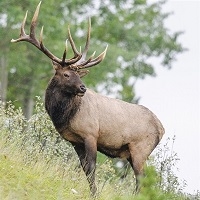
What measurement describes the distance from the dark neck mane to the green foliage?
17248 millimetres

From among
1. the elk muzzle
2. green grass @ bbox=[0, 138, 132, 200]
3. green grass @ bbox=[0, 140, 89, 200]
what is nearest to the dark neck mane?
the elk muzzle

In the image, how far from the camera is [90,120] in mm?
13281

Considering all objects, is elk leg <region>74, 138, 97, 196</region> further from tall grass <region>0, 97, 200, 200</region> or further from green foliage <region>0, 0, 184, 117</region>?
green foliage <region>0, 0, 184, 117</region>

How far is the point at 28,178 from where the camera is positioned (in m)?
11.1

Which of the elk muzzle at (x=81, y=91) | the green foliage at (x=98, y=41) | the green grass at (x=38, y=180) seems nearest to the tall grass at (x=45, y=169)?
the green grass at (x=38, y=180)

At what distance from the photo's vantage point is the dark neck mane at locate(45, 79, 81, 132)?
13207 millimetres

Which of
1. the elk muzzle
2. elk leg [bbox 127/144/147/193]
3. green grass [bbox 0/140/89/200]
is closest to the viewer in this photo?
green grass [bbox 0/140/89/200]

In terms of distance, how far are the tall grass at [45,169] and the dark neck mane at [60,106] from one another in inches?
17.1

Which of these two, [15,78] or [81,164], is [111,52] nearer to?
[15,78]

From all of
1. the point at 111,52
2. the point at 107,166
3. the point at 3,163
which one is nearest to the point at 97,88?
the point at 111,52

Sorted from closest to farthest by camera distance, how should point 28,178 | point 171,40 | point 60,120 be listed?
point 28,178 → point 60,120 → point 171,40

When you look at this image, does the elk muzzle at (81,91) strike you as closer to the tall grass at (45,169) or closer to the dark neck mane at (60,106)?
the dark neck mane at (60,106)

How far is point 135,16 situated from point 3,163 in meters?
29.5

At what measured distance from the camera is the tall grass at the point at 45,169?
35.0 feet
